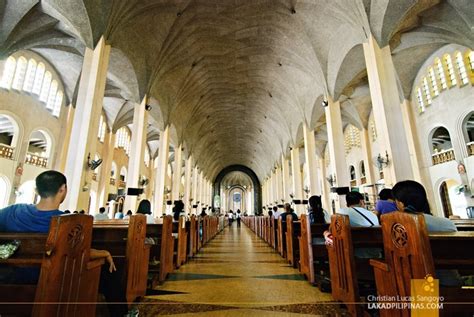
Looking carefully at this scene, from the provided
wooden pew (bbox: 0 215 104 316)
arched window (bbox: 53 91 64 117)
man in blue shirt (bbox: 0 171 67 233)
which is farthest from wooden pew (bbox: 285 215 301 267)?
arched window (bbox: 53 91 64 117)

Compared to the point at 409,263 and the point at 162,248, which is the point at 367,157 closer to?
the point at 162,248

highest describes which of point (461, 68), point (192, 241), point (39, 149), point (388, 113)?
point (461, 68)

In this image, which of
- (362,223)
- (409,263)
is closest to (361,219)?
(362,223)

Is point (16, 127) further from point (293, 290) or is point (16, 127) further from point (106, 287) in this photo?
point (293, 290)

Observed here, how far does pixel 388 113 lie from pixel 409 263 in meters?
6.69

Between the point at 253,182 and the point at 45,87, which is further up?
the point at 45,87

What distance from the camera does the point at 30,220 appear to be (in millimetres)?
1715

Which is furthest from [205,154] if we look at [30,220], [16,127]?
[30,220]

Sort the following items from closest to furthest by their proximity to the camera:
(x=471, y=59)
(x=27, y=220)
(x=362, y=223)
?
(x=27, y=220) < (x=362, y=223) < (x=471, y=59)

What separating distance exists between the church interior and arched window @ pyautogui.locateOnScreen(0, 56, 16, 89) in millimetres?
84

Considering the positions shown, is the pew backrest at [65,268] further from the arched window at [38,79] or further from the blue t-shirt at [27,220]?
the arched window at [38,79]

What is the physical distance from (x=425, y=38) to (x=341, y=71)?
3517 mm

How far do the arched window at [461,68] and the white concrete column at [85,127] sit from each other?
14.4 m

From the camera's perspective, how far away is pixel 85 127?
6.59 m
